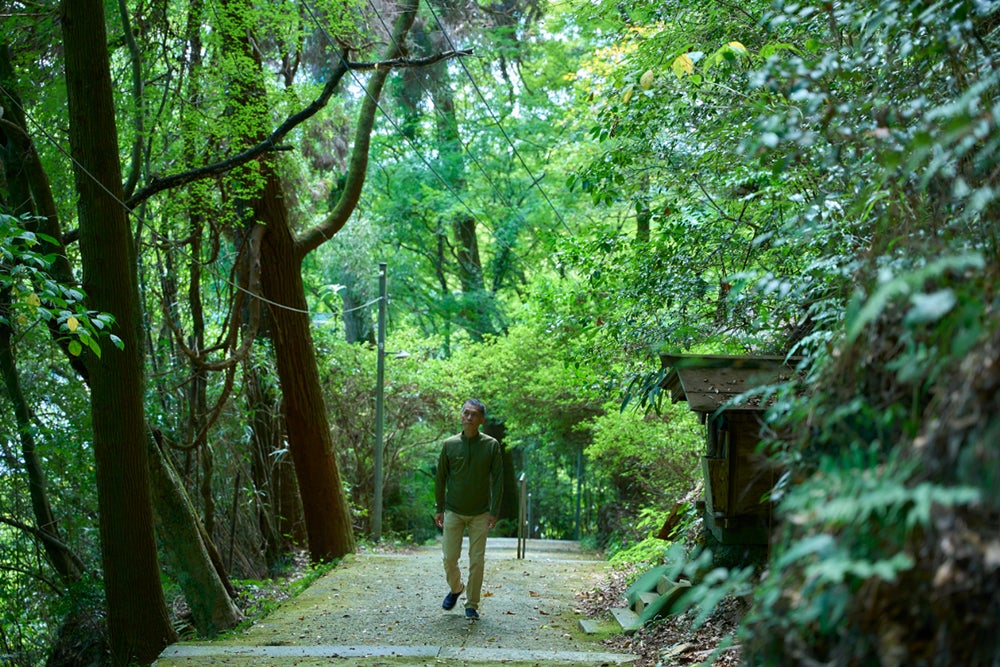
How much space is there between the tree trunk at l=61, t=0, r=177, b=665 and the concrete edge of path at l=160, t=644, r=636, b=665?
0.77 meters

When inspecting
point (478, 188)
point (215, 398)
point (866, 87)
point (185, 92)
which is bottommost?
point (215, 398)

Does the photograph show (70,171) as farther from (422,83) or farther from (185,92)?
(422,83)

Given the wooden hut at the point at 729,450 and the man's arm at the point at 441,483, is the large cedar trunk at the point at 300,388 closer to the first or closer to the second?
the man's arm at the point at 441,483

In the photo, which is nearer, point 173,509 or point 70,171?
point 173,509

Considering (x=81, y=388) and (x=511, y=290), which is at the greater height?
(x=511, y=290)

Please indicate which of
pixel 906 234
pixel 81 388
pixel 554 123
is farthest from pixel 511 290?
pixel 906 234

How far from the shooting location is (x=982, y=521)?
1.97 m

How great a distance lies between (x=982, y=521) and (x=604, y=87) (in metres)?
7.28

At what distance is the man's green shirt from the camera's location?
8211 millimetres

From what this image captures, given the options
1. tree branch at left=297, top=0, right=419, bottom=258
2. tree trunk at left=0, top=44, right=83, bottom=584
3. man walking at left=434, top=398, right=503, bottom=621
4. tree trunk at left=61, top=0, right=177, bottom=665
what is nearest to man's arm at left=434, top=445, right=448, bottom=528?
man walking at left=434, top=398, right=503, bottom=621

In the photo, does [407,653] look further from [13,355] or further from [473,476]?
[13,355]

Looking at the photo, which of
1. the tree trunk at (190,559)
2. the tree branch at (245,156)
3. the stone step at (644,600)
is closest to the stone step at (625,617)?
the stone step at (644,600)

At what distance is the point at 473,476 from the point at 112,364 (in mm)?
3175

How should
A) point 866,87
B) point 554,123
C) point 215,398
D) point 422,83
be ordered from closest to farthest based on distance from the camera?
point 866,87 → point 215,398 → point 422,83 → point 554,123
